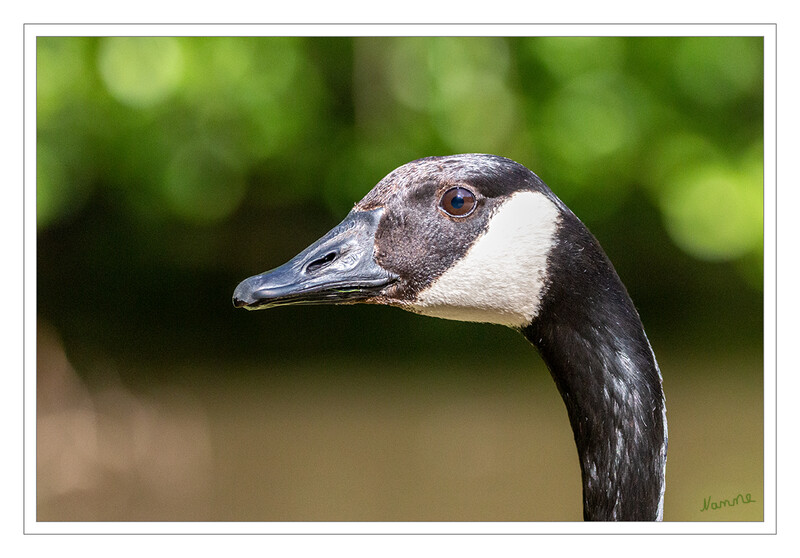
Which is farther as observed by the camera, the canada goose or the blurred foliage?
the blurred foliage

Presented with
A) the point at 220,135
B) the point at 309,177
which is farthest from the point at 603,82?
the point at 220,135

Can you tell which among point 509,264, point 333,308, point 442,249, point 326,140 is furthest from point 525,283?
point 333,308

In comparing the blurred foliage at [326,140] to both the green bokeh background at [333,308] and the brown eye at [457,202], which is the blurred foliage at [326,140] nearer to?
the green bokeh background at [333,308]

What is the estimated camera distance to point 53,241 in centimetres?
548

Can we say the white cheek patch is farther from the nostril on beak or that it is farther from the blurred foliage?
the blurred foliage

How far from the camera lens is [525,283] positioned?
1.92 meters

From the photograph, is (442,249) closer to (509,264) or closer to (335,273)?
(509,264)

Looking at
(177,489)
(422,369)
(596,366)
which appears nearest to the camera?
(596,366)

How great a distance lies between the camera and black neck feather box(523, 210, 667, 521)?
1.90m

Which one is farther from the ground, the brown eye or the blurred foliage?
the blurred foliage

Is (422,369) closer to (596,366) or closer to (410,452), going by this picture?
(410,452)

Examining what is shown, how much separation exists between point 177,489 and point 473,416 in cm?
249

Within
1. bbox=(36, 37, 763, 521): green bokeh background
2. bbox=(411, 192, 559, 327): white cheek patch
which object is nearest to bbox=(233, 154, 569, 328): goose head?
bbox=(411, 192, 559, 327): white cheek patch

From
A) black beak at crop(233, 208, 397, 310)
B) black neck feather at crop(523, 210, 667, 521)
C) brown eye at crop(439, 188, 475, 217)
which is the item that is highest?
brown eye at crop(439, 188, 475, 217)
